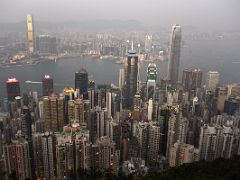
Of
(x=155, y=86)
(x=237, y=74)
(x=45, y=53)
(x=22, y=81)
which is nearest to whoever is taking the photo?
(x=237, y=74)

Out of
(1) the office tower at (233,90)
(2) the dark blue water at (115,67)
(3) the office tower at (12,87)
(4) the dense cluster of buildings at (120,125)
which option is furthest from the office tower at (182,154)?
(3) the office tower at (12,87)

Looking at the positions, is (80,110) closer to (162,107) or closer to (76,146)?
(76,146)

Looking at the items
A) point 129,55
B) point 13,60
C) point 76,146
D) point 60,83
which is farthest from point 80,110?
point 129,55

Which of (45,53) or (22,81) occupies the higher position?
(45,53)

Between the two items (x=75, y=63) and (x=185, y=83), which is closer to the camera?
(x=185, y=83)

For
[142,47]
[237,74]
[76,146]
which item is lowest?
[76,146]

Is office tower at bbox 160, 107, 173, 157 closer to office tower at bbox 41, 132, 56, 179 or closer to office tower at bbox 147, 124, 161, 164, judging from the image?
office tower at bbox 147, 124, 161, 164
